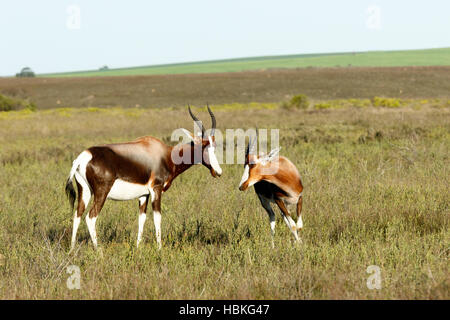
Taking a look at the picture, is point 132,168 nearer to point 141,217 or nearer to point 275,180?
point 141,217

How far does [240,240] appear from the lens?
5918mm

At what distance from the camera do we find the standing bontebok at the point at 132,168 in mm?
5309

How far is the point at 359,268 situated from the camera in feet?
15.5

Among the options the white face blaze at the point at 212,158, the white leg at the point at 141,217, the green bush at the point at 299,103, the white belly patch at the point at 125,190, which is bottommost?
the green bush at the point at 299,103

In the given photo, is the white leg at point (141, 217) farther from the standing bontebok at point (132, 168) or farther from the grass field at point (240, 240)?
the grass field at point (240, 240)

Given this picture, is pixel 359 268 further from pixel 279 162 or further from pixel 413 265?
pixel 279 162

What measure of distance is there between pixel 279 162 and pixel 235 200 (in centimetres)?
269

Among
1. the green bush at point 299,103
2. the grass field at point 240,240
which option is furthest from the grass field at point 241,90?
the grass field at point 240,240

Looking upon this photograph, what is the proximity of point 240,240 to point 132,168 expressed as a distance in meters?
1.66

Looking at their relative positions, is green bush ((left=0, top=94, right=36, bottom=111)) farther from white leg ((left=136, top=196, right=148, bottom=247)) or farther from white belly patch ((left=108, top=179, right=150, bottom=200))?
white belly patch ((left=108, top=179, right=150, bottom=200))

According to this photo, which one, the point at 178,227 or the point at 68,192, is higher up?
the point at 68,192

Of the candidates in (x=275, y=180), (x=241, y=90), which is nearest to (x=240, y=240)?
(x=275, y=180)

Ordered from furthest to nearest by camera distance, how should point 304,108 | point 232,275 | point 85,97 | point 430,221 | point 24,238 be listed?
point 85,97
point 304,108
point 430,221
point 24,238
point 232,275

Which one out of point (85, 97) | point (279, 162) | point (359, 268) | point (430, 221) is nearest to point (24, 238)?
point (279, 162)
